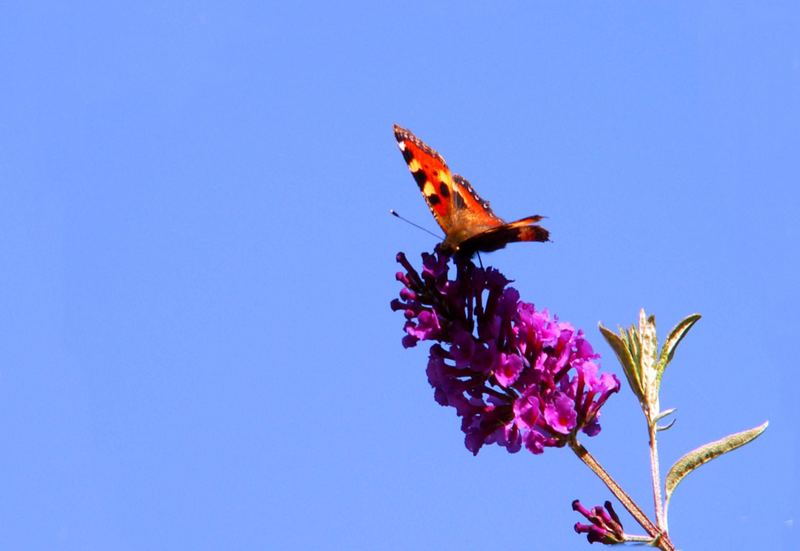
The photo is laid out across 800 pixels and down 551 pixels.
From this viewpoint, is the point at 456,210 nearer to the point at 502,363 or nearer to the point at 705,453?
the point at 502,363

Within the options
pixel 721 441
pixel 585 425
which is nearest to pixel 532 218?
pixel 585 425

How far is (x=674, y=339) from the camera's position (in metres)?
3.36

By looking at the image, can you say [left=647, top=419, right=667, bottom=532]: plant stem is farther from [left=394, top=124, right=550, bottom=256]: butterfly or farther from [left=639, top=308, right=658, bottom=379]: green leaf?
[left=394, top=124, right=550, bottom=256]: butterfly

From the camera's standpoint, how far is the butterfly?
3.53 metres

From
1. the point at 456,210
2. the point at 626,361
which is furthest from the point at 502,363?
the point at 456,210

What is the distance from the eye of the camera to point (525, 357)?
336 centimetres

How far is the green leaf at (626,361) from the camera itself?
324cm

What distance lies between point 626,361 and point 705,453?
0.45 metres

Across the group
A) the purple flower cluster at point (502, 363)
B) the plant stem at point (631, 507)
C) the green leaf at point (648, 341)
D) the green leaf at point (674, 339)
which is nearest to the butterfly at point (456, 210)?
the purple flower cluster at point (502, 363)

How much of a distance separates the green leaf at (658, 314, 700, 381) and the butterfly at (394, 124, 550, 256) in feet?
2.06

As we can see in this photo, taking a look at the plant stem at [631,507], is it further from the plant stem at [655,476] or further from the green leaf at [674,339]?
the green leaf at [674,339]

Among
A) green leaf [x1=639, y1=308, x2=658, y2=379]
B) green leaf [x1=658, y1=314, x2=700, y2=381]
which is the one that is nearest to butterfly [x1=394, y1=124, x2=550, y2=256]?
green leaf [x1=639, y1=308, x2=658, y2=379]

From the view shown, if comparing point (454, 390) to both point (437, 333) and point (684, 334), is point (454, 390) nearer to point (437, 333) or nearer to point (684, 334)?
point (437, 333)

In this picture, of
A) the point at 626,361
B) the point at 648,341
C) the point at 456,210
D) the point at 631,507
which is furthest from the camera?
the point at 456,210
